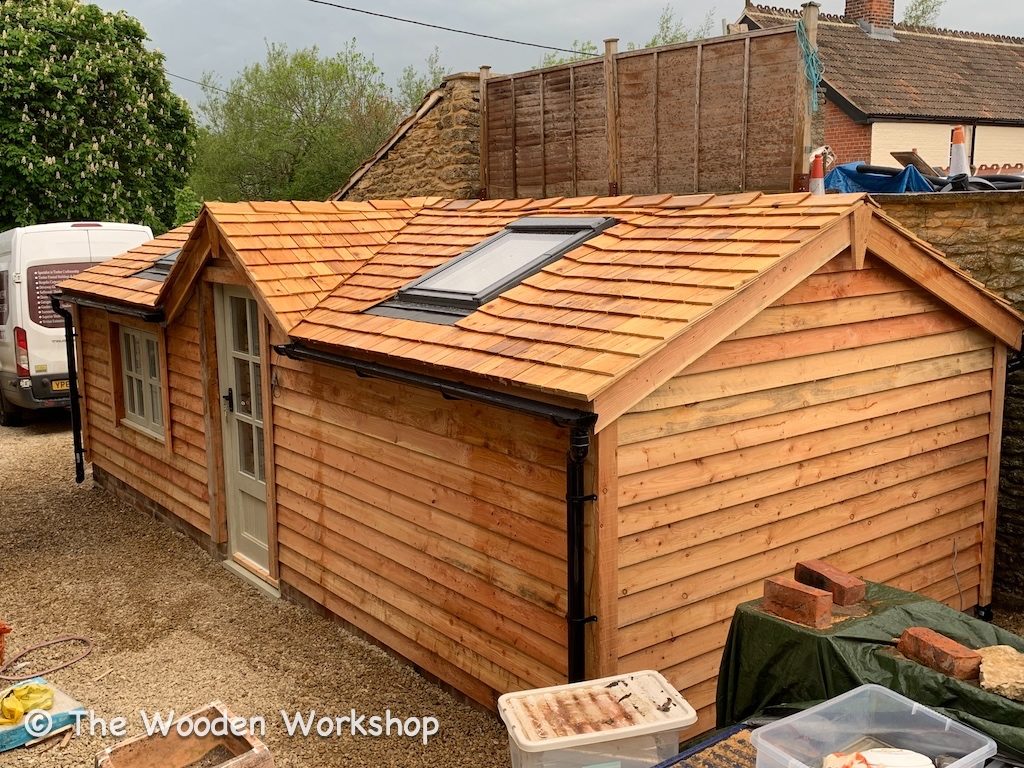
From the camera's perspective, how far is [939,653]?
11.8ft

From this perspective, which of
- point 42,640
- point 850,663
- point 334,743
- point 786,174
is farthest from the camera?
point 786,174

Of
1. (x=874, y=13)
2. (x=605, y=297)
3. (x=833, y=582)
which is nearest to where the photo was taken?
(x=833, y=582)

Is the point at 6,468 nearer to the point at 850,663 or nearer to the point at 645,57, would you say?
the point at 645,57

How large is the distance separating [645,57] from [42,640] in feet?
25.4

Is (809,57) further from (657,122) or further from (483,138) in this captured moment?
(483,138)

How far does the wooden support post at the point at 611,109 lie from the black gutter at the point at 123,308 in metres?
4.96

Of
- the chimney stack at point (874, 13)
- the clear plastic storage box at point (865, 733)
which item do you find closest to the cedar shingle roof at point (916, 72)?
the chimney stack at point (874, 13)

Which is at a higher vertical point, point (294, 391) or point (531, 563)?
point (294, 391)

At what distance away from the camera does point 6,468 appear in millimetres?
12281

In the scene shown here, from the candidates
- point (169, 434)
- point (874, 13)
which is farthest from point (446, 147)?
point (874, 13)

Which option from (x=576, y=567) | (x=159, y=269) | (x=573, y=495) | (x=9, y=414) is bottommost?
(x=9, y=414)

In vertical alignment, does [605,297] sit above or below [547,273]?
below

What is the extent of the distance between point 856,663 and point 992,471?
13.8 ft

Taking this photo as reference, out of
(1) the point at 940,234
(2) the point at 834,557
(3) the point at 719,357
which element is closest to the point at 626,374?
(3) the point at 719,357
